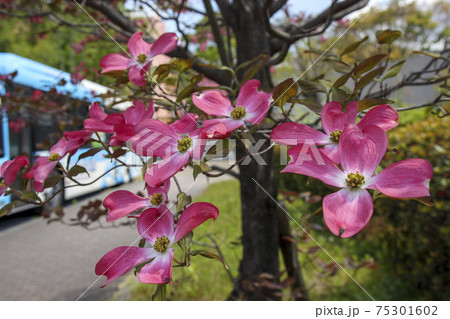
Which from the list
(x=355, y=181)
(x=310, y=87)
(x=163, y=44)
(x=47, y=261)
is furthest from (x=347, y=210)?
(x=47, y=261)

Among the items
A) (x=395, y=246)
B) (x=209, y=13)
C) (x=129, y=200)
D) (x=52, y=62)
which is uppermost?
(x=52, y=62)

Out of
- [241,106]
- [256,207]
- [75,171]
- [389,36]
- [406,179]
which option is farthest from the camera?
[256,207]

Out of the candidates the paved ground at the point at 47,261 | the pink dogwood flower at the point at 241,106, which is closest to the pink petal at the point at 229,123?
the pink dogwood flower at the point at 241,106

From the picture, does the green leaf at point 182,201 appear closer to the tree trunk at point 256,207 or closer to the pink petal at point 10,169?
the pink petal at point 10,169

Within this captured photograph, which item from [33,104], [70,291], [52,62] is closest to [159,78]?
[33,104]

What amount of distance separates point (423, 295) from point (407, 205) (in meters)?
0.43

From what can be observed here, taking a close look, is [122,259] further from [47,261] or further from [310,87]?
[47,261]

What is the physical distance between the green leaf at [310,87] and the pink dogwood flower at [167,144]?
18 centimetres

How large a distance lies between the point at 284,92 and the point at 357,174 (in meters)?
0.13

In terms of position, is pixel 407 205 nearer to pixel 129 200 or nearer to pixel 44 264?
pixel 129 200

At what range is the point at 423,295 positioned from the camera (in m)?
1.60

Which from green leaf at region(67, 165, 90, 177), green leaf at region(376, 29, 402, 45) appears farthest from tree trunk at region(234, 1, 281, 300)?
green leaf at region(67, 165, 90, 177)

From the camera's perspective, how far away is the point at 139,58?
50cm

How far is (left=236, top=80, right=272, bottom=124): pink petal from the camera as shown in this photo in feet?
1.17
